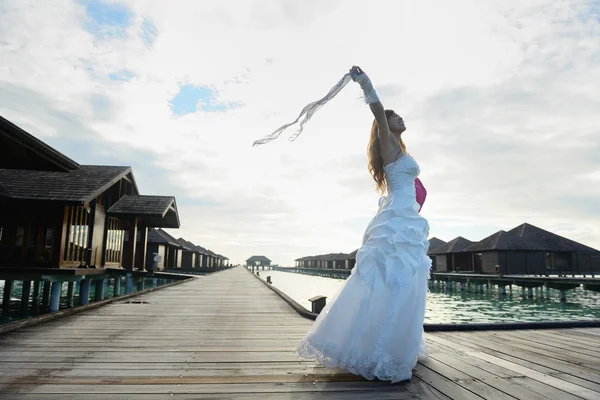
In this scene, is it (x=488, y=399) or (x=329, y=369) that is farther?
(x=329, y=369)

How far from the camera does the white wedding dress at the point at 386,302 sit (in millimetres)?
2768

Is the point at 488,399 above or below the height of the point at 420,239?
below

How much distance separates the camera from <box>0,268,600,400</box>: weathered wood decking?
→ 2461mm

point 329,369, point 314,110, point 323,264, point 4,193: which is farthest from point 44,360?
point 323,264

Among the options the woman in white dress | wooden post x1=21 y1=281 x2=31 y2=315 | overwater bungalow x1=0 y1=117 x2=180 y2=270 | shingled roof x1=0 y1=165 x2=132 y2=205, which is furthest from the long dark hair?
wooden post x1=21 y1=281 x2=31 y2=315

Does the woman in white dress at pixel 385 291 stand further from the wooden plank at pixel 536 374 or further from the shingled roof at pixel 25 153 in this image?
the shingled roof at pixel 25 153

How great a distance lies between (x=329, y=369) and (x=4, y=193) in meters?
Answer: 13.6

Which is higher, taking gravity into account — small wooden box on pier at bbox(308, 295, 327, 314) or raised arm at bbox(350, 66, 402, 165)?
raised arm at bbox(350, 66, 402, 165)

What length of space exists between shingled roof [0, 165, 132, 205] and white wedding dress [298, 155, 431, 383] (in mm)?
13120

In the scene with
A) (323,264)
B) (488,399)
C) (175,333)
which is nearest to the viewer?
(488,399)

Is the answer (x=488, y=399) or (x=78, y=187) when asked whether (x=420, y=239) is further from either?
(x=78, y=187)

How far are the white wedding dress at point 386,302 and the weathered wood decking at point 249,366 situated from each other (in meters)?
0.14

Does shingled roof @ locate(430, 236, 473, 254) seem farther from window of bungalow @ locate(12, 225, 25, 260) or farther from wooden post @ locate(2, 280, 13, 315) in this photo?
wooden post @ locate(2, 280, 13, 315)

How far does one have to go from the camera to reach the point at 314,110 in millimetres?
3340
